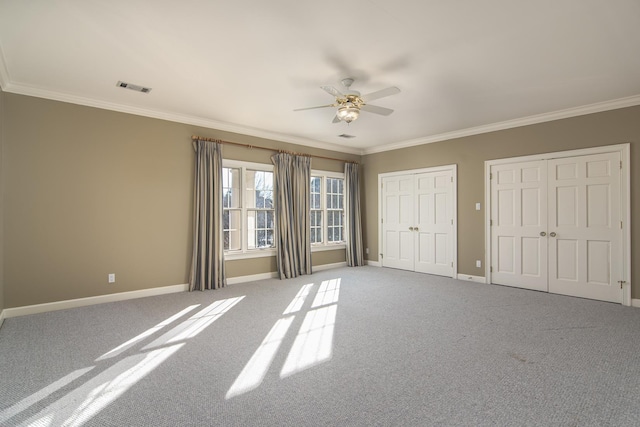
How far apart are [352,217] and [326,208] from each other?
721 mm

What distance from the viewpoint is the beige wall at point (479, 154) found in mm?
4414

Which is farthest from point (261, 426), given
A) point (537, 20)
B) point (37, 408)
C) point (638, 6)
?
point (638, 6)

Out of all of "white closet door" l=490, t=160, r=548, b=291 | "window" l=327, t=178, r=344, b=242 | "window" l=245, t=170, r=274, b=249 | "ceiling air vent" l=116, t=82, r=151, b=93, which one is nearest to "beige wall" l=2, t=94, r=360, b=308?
"ceiling air vent" l=116, t=82, r=151, b=93

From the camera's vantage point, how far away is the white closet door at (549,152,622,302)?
452 centimetres

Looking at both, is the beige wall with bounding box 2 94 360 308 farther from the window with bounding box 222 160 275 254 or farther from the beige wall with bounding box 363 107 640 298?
the beige wall with bounding box 363 107 640 298

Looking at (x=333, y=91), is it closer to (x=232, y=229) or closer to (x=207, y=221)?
(x=207, y=221)

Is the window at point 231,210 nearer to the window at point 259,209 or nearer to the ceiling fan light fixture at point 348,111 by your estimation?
the window at point 259,209

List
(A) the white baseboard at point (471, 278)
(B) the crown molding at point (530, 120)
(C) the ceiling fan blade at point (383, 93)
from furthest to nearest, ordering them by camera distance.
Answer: (A) the white baseboard at point (471, 278), (B) the crown molding at point (530, 120), (C) the ceiling fan blade at point (383, 93)

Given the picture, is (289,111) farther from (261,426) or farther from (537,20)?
(261,426)

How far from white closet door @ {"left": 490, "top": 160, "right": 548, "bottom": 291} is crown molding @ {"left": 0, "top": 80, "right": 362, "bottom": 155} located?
11.4 ft

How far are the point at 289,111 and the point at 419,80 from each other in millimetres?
1973

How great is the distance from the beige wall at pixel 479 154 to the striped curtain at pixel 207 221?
3.69 meters

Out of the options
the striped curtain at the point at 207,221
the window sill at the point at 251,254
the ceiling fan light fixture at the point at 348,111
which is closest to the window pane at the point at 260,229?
the window sill at the point at 251,254

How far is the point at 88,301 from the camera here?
4.32 metres
